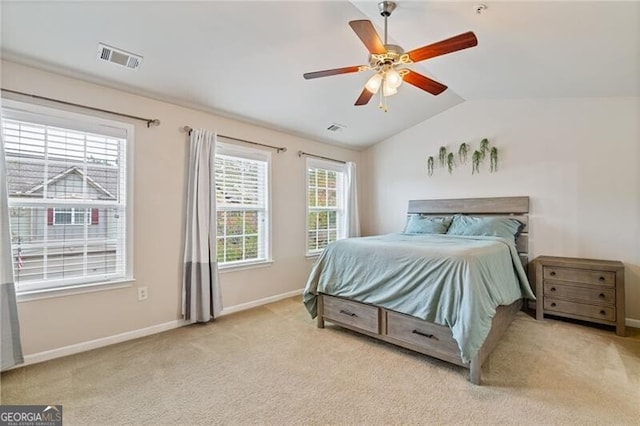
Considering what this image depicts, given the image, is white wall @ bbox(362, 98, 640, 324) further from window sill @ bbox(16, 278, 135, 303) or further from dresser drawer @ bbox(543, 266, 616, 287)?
window sill @ bbox(16, 278, 135, 303)

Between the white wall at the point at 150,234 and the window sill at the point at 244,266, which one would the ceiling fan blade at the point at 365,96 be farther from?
the window sill at the point at 244,266

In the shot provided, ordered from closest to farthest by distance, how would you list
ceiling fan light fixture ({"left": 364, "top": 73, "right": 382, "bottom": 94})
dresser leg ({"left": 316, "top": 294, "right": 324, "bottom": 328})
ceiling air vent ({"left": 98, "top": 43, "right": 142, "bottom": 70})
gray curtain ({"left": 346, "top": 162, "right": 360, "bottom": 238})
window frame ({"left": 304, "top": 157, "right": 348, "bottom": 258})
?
ceiling fan light fixture ({"left": 364, "top": 73, "right": 382, "bottom": 94})
ceiling air vent ({"left": 98, "top": 43, "right": 142, "bottom": 70})
dresser leg ({"left": 316, "top": 294, "right": 324, "bottom": 328})
window frame ({"left": 304, "top": 157, "right": 348, "bottom": 258})
gray curtain ({"left": 346, "top": 162, "right": 360, "bottom": 238})

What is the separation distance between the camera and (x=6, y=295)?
2.18m

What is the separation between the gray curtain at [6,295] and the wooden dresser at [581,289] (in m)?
4.76

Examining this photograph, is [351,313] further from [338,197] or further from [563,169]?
[563,169]

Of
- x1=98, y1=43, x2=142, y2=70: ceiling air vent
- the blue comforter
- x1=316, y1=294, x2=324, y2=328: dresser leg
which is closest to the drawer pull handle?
the blue comforter

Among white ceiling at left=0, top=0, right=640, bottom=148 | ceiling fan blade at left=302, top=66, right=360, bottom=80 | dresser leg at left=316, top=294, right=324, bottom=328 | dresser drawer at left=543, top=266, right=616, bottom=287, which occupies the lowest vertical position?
dresser leg at left=316, top=294, right=324, bottom=328

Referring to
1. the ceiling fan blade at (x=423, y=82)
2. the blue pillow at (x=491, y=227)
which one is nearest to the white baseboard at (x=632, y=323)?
the blue pillow at (x=491, y=227)

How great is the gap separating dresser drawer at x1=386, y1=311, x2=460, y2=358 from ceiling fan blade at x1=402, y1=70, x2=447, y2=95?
1.86 m

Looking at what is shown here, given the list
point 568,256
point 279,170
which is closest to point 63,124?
point 279,170

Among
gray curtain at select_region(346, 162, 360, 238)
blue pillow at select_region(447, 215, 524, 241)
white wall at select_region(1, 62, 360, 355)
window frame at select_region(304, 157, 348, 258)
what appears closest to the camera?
white wall at select_region(1, 62, 360, 355)

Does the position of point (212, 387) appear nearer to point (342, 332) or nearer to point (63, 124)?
point (342, 332)

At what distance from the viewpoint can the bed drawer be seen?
2711 millimetres

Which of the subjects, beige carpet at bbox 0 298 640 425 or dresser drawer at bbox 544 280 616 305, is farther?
dresser drawer at bbox 544 280 616 305
